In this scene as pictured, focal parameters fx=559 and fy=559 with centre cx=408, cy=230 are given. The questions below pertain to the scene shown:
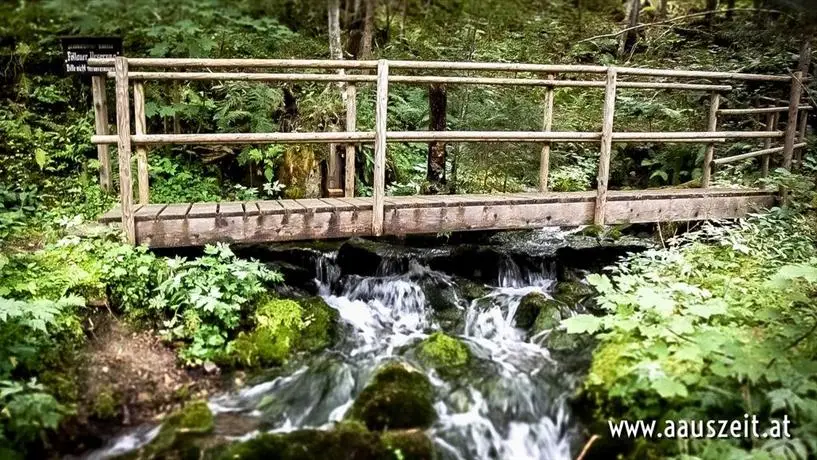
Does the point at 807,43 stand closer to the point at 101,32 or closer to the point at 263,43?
the point at 263,43

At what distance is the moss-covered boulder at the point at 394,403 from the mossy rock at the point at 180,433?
1.07 meters

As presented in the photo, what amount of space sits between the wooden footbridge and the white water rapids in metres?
1.03

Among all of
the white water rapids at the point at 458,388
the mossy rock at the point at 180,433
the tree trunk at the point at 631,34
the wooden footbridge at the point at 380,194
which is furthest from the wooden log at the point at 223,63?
the tree trunk at the point at 631,34

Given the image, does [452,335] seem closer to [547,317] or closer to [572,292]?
[547,317]

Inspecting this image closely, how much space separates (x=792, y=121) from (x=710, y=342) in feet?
17.3

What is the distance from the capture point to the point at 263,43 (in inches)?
372

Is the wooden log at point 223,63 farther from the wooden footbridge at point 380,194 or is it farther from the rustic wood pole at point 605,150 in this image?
the rustic wood pole at point 605,150

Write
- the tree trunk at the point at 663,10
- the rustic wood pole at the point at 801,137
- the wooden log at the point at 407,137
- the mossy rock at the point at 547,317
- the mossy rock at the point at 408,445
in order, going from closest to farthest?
the mossy rock at the point at 408,445
the wooden log at the point at 407,137
the mossy rock at the point at 547,317
the rustic wood pole at the point at 801,137
the tree trunk at the point at 663,10

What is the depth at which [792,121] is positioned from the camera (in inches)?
315

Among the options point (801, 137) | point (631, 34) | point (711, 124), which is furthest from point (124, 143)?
point (631, 34)

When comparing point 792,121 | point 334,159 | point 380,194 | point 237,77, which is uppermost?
point 237,77

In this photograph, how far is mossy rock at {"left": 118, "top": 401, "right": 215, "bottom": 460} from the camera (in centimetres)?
375

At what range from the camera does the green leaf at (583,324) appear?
16.3ft

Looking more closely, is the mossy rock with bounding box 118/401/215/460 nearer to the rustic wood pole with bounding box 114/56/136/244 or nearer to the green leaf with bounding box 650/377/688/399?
the rustic wood pole with bounding box 114/56/136/244
